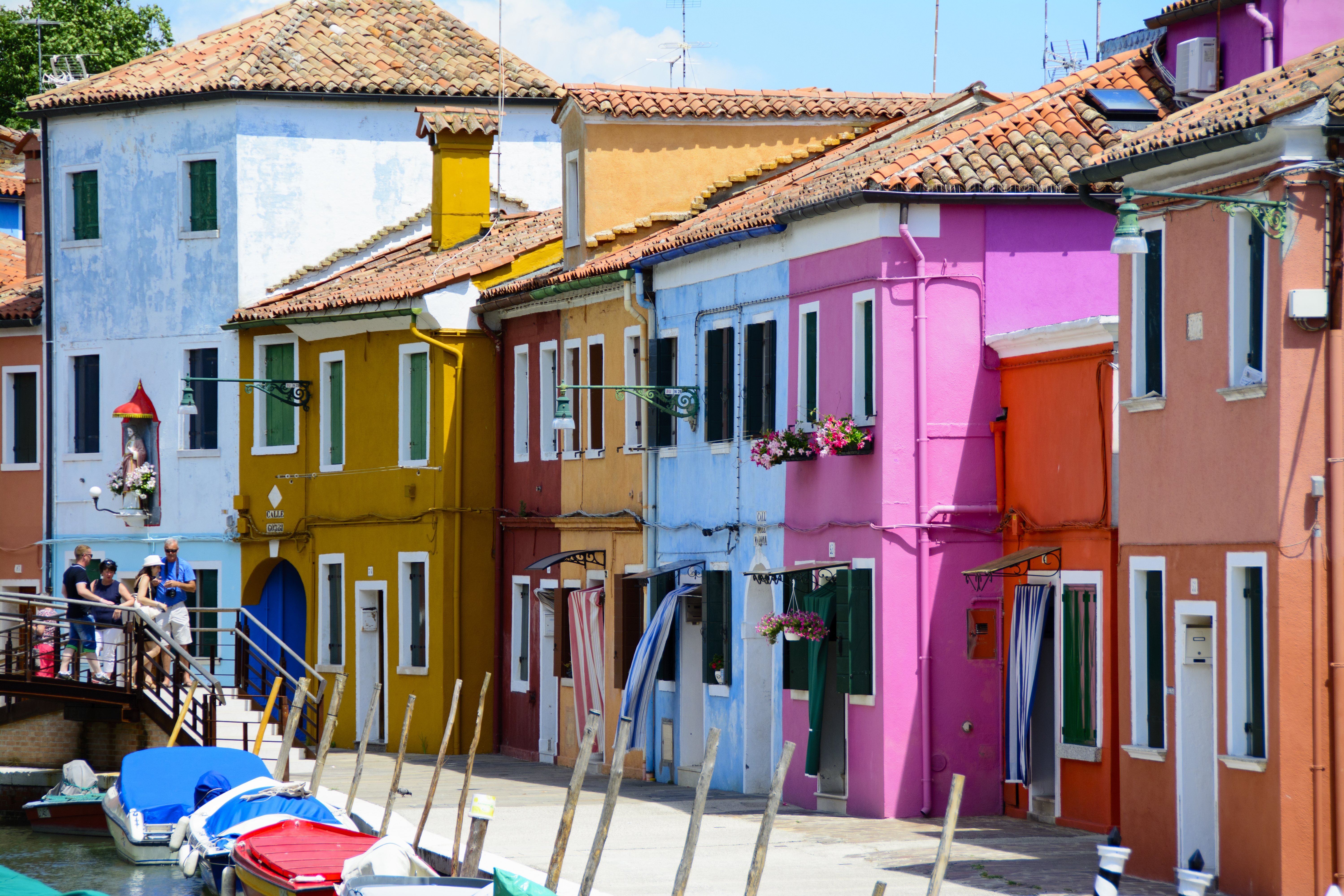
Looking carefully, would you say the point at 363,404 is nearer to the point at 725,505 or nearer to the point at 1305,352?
the point at 725,505

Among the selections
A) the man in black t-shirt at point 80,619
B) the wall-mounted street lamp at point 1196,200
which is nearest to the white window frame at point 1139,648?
the wall-mounted street lamp at point 1196,200

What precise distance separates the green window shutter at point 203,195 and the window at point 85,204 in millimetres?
2026

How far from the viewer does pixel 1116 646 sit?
1900 centimetres

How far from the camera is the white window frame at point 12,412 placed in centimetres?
3603

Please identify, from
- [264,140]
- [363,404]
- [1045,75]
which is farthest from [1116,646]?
[264,140]

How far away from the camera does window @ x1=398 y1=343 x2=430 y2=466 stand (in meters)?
30.8

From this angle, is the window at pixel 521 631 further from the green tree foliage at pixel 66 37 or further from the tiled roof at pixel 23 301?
the green tree foliage at pixel 66 37

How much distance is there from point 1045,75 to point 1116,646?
41.8ft

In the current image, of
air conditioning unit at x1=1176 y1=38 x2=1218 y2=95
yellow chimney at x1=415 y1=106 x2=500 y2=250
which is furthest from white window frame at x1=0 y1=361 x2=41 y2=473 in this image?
air conditioning unit at x1=1176 y1=38 x2=1218 y2=95

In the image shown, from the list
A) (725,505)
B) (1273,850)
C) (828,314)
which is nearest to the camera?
(1273,850)

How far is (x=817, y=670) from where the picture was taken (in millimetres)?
21641

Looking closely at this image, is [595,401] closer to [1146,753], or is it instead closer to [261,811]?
[261,811]

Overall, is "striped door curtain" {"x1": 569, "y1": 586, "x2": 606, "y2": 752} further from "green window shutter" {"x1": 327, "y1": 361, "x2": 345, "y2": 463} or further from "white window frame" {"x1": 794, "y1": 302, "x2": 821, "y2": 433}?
"green window shutter" {"x1": 327, "y1": 361, "x2": 345, "y2": 463}

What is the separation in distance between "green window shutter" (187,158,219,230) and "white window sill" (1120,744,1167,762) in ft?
68.7
